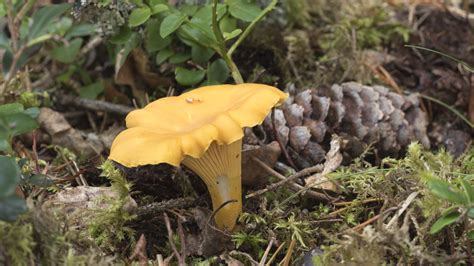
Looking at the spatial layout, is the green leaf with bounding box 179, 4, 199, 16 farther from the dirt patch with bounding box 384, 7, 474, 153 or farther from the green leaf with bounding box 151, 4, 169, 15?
the dirt patch with bounding box 384, 7, 474, 153

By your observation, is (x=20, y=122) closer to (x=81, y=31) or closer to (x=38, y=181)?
(x=38, y=181)

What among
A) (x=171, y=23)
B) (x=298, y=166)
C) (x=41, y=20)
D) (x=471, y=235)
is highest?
(x=41, y=20)

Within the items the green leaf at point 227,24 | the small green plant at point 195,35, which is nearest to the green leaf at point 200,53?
the small green plant at point 195,35

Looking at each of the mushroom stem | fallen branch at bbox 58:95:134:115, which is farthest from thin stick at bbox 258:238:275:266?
fallen branch at bbox 58:95:134:115

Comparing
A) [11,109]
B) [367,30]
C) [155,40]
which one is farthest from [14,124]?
[367,30]

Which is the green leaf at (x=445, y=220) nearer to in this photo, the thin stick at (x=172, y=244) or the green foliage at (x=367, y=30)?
the thin stick at (x=172, y=244)

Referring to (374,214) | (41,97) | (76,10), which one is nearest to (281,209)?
(374,214)
